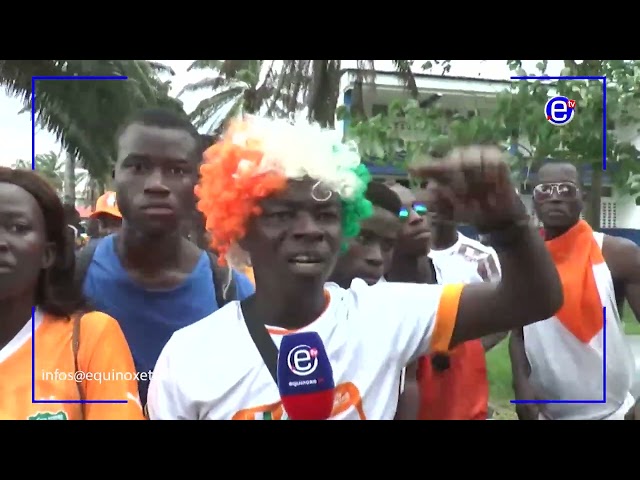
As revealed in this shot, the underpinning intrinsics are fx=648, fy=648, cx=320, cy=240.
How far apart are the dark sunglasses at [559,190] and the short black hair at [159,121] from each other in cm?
136

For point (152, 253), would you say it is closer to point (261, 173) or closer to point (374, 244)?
point (261, 173)

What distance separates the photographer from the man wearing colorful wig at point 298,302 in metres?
2.26

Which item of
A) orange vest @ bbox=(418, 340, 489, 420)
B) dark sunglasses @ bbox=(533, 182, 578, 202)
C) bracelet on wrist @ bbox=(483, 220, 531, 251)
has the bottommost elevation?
orange vest @ bbox=(418, 340, 489, 420)

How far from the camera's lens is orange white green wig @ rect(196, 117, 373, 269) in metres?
2.26

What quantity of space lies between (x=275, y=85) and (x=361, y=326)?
3.26 ft

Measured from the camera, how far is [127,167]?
2.41 m

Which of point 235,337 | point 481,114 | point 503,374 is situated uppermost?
point 481,114

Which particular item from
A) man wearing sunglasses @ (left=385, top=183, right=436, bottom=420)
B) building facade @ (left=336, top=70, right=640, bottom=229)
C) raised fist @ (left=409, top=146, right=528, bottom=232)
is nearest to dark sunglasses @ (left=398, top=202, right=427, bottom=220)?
man wearing sunglasses @ (left=385, top=183, right=436, bottom=420)

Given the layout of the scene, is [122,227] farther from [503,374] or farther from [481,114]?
[503,374]

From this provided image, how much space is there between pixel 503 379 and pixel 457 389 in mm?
190

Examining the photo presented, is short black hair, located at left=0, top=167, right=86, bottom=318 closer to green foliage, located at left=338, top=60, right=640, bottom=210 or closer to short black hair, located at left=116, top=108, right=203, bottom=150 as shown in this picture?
short black hair, located at left=116, top=108, right=203, bottom=150

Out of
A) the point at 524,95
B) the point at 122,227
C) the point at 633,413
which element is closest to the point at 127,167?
the point at 122,227

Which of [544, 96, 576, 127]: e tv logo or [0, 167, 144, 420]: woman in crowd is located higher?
[544, 96, 576, 127]: e tv logo

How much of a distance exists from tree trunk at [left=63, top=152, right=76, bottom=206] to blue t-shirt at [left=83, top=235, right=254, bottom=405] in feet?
0.71
